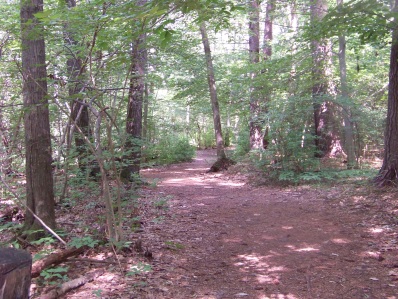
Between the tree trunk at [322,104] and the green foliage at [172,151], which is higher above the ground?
the tree trunk at [322,104]

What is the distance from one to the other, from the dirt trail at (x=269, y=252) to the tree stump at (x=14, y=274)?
1565 millimetres

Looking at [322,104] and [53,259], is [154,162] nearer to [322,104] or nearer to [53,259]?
[53,259]

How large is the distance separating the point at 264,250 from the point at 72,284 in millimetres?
2741

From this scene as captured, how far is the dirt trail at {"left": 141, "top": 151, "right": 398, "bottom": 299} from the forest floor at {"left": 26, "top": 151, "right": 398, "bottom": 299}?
1 cm

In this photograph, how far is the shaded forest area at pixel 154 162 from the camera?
400cm

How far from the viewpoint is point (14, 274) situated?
212 centimetres

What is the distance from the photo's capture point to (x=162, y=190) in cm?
1003

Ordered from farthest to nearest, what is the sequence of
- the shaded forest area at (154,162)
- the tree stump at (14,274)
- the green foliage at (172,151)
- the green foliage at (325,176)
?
the green foliage at (172,151) → the green foliage at (325,176) → the shaded forest area at (154,162) → the tree stump at (14,274)

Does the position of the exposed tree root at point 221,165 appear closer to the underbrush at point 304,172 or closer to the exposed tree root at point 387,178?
the underbrush at point 304,172

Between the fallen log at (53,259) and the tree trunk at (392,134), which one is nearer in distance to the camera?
the fallen log at (53,259)

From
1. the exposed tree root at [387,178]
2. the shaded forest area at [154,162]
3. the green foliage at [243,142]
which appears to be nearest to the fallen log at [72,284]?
the shaded forest area at [154,162]

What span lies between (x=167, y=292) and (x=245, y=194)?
6208 mm

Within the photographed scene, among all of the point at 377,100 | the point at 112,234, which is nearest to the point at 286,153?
the point at 377,100

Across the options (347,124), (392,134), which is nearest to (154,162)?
(392,134)
